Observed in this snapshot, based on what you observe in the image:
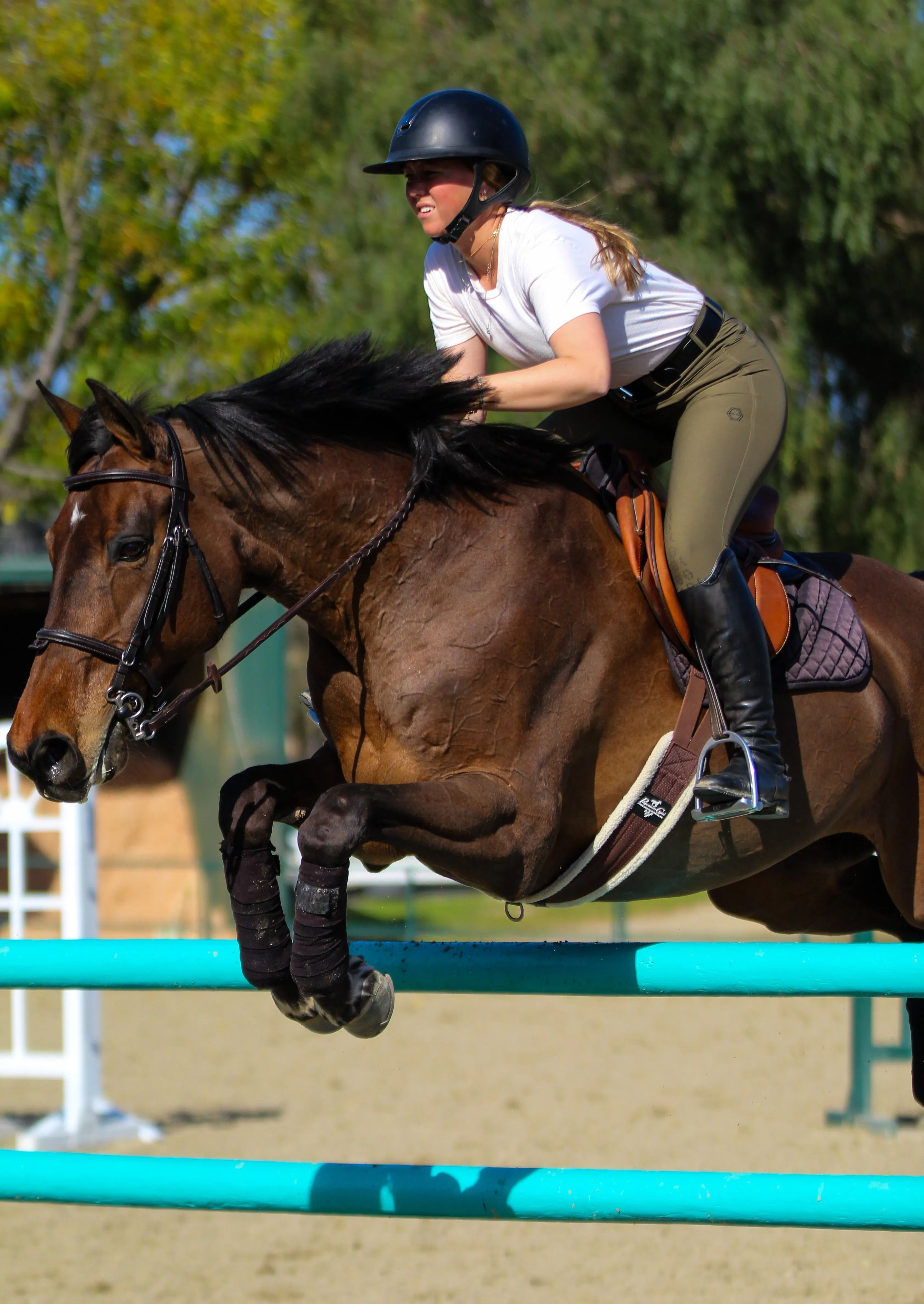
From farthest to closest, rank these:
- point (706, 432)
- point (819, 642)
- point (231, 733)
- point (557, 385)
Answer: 1. point (231, 733)
2. point (819, 642)
3. point (706, 432)
4. point (557, 385)

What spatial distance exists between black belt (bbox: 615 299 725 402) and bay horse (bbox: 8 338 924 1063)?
11.0 inches

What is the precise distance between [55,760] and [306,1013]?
2.30 feet

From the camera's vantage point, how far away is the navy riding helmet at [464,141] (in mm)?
3016

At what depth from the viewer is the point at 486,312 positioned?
3.23 metres

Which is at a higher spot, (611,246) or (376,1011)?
(611,246)

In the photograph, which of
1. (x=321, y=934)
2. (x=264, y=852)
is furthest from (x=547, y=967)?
(x=264, y=852)

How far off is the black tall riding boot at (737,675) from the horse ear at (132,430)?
1.18m

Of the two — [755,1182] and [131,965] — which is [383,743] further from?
[755,1182]

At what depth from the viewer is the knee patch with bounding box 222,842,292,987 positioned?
8.99 feet

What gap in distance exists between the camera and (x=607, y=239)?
10.2 ft

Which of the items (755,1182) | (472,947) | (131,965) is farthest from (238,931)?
(755,1182)

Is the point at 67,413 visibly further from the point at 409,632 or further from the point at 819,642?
the point at 819,642

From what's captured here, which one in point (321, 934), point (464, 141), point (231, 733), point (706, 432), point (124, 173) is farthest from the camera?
point (124, 173)

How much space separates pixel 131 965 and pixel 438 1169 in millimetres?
748
